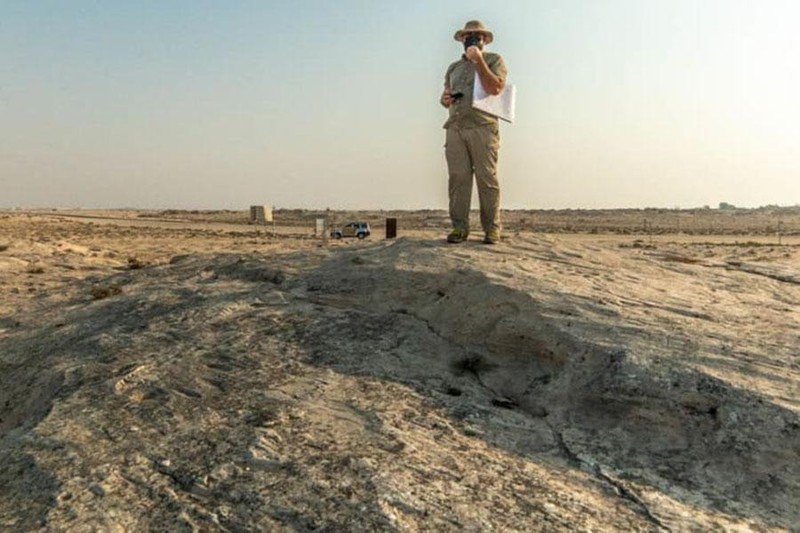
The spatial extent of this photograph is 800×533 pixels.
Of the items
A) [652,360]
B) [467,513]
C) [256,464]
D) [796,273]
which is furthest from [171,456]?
[796,273]

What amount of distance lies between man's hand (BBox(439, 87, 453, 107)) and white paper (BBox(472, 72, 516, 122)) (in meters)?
0.29

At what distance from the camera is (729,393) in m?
3.73

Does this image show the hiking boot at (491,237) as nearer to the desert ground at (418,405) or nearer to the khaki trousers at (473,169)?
the khaki trousers at (473,169)

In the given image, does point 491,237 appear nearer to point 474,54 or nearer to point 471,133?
point 471,133

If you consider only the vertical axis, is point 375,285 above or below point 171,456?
above

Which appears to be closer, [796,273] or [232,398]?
[232,398]

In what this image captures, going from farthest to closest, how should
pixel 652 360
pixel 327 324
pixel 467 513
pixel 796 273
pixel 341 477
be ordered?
pixel 796 273 < pixel 327 324 < pixel 652 360 < pixel 341 477 < pixel 467 513

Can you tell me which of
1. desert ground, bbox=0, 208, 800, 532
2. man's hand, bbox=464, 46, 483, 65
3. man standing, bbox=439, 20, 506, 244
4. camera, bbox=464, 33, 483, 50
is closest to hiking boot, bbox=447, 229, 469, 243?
man standing, bbox=439, 20, 506, 244

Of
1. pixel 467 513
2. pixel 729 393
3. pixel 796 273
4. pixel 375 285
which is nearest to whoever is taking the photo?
pixel 467 513

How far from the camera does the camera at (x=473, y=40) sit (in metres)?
7.02

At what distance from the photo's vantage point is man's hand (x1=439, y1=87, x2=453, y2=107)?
7159mm

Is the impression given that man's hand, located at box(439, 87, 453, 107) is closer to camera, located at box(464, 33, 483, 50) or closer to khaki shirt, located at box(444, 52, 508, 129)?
khaki shirt, located at box(444, 52, 508, 129)

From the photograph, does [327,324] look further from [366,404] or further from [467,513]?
[467,513]

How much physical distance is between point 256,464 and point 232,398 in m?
0.90
